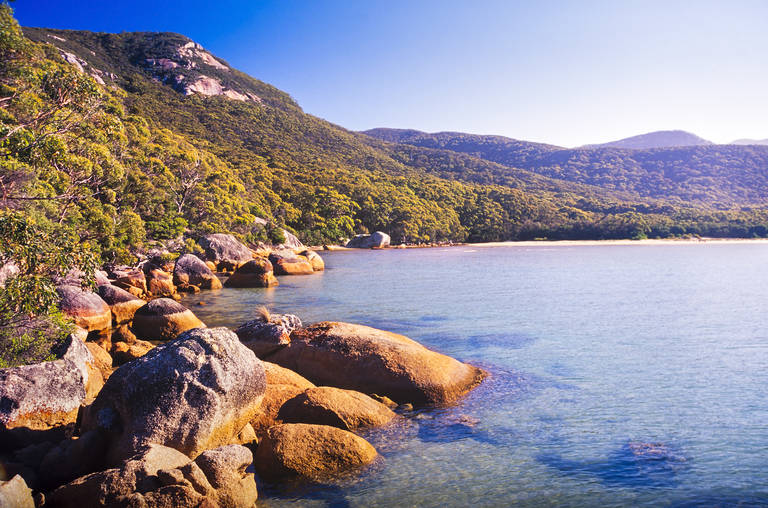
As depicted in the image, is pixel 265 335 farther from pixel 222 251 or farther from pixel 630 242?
pixel 630 242

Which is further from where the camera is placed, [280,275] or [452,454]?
[280,275]

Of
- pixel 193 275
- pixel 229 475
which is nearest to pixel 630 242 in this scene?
pixel 193 275

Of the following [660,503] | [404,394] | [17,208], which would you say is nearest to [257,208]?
[17,208]

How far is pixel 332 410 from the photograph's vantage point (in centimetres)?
983

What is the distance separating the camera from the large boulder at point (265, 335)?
14.1 metres

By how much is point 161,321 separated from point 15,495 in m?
12.2

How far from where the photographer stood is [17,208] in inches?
543

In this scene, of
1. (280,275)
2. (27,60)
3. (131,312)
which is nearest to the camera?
(131,312)

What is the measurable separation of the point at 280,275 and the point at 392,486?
1348 inches

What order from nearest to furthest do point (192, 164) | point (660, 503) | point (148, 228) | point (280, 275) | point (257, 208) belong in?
1. point (660, 503)
2. point (148, 228)
3. point (280, 275)
4. point (192, 164)
5. point (257, 208)

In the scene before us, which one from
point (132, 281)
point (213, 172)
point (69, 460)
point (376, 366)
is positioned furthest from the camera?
point (213, 172)

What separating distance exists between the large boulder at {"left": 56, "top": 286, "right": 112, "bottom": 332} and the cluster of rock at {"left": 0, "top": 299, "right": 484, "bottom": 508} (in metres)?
6.75

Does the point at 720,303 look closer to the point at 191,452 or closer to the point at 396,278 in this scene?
the point at 396,278

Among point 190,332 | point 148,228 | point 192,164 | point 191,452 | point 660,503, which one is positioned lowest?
point 660,503
